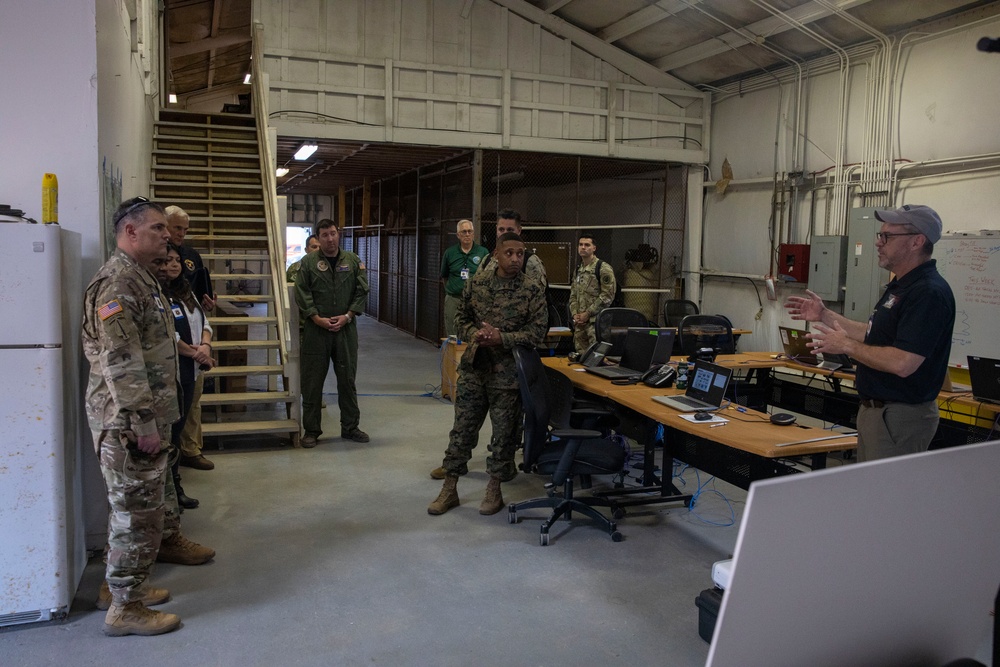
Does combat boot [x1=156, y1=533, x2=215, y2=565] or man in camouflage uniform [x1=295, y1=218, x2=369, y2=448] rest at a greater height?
man in camouflage uniform [x1=295, y1=218, x2=369, y2=448]

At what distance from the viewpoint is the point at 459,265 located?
7426mm

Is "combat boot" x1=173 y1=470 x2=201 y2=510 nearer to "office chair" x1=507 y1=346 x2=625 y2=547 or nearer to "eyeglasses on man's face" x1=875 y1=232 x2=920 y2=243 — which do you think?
"office chair" x1=507 y1=346 x2=625 y2=547

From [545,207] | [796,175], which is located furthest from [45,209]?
[545,207]

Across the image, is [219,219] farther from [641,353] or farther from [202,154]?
[641,353]

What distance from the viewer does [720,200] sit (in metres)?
11.0

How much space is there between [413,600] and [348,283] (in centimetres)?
315

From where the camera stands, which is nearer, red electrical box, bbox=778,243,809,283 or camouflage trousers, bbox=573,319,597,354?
camouflage trousers, bbox=573,319,597,354

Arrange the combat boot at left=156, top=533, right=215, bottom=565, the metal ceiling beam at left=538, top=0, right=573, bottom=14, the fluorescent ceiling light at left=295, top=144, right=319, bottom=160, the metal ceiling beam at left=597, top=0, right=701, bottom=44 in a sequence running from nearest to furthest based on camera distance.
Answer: the combat boot at left=156, top=533, right=215, bottom=565 → the metal ceiling beam at left=597, top=0, right=701, bottom=44 → the metal ceiling beam at left=538, top=0, right=573, bottom=14 → the fluorescent ceiling light at left=295, top=144, right=319, bottom=160

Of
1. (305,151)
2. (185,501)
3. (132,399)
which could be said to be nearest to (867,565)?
(132,399)

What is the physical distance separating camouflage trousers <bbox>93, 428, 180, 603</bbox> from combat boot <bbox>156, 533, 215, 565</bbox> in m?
0.61

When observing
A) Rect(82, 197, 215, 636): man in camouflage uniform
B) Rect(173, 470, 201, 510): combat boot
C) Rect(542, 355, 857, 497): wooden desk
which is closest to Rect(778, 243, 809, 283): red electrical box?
Rect(542, 355, 857, 497): wooden desk

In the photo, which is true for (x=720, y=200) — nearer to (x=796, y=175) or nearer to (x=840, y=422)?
(x=796, y=175)

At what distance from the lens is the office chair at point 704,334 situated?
Result: 6.11 metres

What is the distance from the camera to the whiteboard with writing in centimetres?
666
